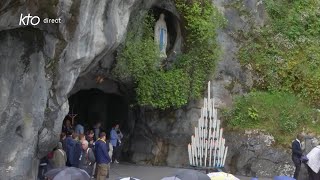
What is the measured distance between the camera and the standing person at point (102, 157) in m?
15.4

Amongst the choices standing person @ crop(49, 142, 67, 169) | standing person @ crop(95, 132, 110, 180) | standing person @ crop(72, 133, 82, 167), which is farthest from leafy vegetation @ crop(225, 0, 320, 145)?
standing person @ crop(49, 142, 67, 169)

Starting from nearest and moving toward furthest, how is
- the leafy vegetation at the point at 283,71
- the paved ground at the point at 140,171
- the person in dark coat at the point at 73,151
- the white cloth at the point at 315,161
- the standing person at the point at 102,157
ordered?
the white cloth at the point at 315,161 < the person in dark coat at the point at 73,151 < the standing person at the point at 102,157 < the paved ground at the point at 140,171 < the leafy vegetation at the point at 283,71

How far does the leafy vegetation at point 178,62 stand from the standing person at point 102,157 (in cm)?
376

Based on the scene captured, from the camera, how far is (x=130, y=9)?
661 inches

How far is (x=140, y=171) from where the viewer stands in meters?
18.9

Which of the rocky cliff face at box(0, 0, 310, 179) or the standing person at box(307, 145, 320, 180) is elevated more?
the rocky cliff face at box(0, 0, 310, 179)

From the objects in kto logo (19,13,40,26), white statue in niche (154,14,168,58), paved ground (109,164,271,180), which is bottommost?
paved ground (109,164,271,180)

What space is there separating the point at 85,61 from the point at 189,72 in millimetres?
5686

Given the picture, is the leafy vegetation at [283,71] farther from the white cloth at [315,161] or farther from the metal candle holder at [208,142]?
the white cloth at [315,161]

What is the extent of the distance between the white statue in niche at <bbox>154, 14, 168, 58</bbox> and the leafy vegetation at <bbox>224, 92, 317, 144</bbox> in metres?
3.13

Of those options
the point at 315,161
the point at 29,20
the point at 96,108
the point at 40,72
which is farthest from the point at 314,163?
the point at 96,108

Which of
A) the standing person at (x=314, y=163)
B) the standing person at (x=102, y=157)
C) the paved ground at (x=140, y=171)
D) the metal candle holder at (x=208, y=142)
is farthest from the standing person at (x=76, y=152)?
the standing person at (x=314, y=163)

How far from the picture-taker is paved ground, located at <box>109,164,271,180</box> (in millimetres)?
17828

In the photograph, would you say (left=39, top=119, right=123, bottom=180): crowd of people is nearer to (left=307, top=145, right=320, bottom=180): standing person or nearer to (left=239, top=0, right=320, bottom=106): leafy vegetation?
(left=307, top=145, right=320, bottom=180): standing person
